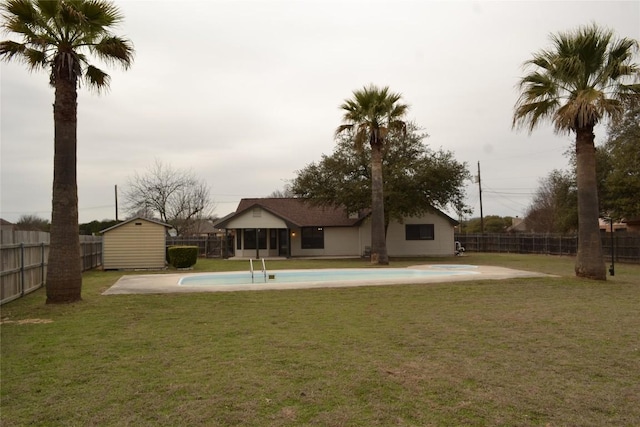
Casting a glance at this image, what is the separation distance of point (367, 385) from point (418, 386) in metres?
0.50

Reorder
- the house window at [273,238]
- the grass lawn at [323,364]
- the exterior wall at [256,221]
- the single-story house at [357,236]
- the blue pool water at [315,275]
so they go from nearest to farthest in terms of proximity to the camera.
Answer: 1. the grass lawn at [323,364]
2. the blue pool water at [315,275]
3. the exterior wall at [256,221]
4. the house window at [273,238]
5. the single-story house at [357,236]

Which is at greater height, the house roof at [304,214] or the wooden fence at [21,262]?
the house roof at [304,214]

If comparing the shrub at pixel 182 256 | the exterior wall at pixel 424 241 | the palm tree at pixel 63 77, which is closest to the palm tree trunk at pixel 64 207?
the palm tree at pixel 63 77

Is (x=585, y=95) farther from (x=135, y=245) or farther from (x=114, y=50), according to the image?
(x=135, y=245)

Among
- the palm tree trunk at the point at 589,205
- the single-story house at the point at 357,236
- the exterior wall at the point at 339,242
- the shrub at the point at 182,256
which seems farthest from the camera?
the exterior wall at the point at 339,242

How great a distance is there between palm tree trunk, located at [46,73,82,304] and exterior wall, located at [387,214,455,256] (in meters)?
25.2

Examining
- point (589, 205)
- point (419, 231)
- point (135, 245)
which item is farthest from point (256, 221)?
point (589, 205)

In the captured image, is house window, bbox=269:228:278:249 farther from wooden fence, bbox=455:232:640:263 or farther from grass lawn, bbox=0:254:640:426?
grass lawn, bbox=0:254:640:426

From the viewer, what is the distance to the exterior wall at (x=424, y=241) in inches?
1316

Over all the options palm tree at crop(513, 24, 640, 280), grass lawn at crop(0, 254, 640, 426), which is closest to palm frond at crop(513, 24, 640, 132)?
palm tree at crop(513, 24, 640, 280)

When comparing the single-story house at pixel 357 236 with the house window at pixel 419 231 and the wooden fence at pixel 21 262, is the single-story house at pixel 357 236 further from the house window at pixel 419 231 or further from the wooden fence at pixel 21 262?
the wooden fence at pixel 21 262

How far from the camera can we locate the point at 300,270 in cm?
2006

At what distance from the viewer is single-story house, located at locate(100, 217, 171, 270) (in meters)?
22.2

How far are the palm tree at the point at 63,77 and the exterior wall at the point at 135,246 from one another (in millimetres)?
12200
